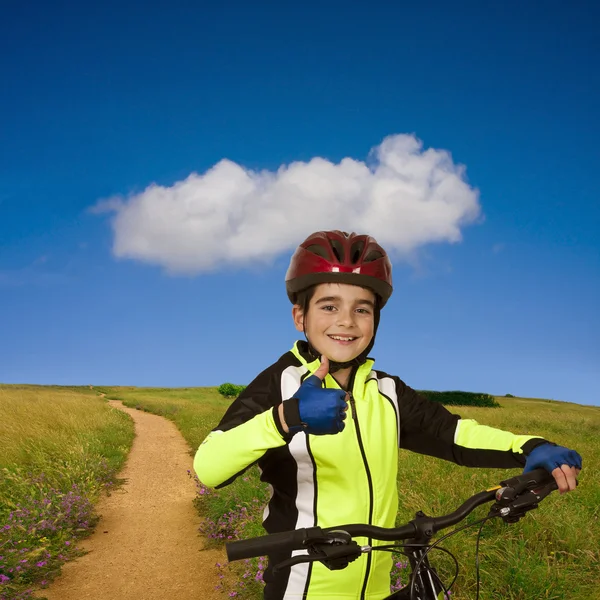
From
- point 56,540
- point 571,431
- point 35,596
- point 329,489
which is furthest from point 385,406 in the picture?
point 571,431

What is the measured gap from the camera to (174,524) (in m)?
8.87

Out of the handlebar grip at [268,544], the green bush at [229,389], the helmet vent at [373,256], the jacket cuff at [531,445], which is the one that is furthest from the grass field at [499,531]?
the green bush at [229,389]

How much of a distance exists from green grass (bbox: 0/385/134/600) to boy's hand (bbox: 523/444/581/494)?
5.83m

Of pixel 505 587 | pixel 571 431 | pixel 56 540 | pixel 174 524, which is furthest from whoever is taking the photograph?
pixel 571 431

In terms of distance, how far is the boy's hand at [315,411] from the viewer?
2.14 m

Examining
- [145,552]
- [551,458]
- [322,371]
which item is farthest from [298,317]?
[145,552]

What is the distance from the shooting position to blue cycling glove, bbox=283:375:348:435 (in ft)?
7.04

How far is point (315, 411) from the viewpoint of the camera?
7.06 ft

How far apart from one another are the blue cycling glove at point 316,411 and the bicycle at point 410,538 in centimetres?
40

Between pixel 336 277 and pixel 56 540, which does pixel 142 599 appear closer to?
pixel 56 540

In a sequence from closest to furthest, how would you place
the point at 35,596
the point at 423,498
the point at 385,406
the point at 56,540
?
1. the point at 385,406
2. the point at 35,596
3. the point at 423,498
4. the point at 56,540

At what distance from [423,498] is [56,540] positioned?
5120 millimetres

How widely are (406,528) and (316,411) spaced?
0.54 m

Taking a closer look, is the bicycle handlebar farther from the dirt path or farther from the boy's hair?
the dirt path
